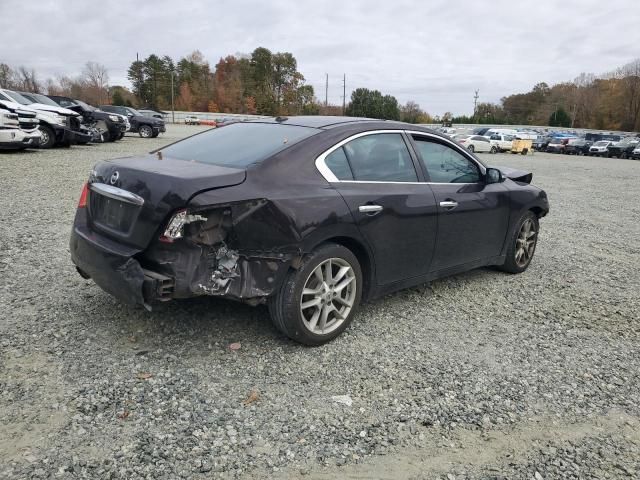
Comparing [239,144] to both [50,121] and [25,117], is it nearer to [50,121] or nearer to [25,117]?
[25,117]

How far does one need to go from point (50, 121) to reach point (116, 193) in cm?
1429

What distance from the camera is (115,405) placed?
2814 mm

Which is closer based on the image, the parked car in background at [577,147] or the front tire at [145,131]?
the front tire at [145,131]

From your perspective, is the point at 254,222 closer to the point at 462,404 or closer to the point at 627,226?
the point at 462,404

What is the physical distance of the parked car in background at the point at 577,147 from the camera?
144ft

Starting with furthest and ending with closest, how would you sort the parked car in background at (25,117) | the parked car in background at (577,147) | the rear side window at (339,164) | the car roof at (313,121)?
1. the parked car in background at (577,147)
2. the parked car in background at (25,117)
3. the car roof at (313,121)
4. the rear side window at (339,164)

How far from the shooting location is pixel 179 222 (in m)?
3.06

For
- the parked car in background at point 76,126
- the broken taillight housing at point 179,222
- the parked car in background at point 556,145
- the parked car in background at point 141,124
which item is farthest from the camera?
the parked car in background at point 556,145

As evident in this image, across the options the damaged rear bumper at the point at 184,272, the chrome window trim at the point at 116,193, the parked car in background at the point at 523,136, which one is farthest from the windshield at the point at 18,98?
the parked car in background at the point at 523,136

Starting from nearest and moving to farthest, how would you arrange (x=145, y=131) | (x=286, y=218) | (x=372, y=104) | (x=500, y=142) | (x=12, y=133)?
(x=286, y=218)
(x=12, y=133)
(x=145, y=131)
(x=500, y=142)
(x=372, y=104)

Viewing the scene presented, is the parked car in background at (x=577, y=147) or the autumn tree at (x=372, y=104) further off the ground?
the autumn tree at (x=372, y=104)

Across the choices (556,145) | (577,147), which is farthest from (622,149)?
(556,145)

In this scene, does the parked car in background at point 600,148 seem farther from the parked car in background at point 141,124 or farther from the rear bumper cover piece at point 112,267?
the rear bumper cover piece at point 112,267

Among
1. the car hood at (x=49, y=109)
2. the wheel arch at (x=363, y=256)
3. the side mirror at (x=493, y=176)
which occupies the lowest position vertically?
the wheel arch at (x=363, y=256)
